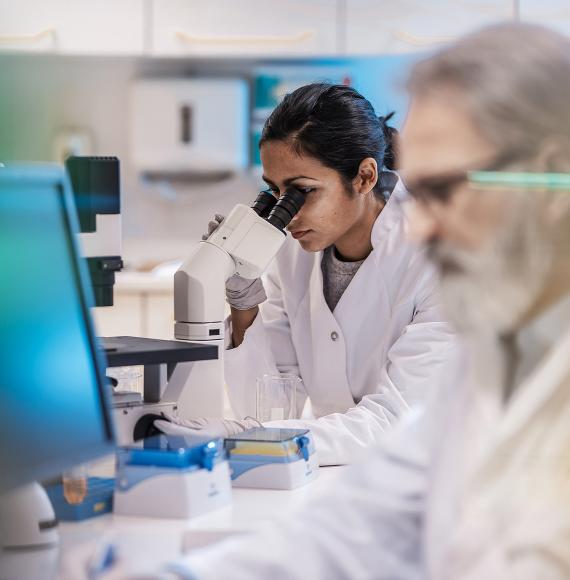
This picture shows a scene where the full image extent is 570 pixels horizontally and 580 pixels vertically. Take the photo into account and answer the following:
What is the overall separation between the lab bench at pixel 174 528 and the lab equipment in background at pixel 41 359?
0.08m

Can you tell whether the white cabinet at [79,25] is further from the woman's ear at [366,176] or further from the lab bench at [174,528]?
the lab bench at [174,528]

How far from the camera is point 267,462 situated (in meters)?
1.53

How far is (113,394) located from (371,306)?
0.77m

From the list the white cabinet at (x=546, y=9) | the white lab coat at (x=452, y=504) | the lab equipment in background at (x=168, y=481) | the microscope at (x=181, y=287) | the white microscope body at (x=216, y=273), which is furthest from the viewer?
the white cabinet at (x=546, y=9)

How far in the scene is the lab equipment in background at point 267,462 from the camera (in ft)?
5.02

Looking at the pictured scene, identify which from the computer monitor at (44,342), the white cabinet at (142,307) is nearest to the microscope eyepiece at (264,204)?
the computer monitor at (44,342)

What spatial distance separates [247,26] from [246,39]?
0.05 metres

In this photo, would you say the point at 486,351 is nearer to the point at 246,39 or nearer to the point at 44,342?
the point at 44,342

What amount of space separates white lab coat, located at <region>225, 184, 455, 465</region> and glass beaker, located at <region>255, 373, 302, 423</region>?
11 cm

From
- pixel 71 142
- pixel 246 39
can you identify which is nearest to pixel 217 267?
pixel 246 39

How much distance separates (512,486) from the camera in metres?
0.92

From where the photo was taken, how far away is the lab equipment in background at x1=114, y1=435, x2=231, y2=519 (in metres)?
1.36

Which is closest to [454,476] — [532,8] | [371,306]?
[371,306]

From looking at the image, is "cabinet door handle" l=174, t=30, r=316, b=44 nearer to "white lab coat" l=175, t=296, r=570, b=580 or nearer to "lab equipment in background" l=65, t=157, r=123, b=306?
"lab equipment in background" l=65, t=157, r=123, b=306
